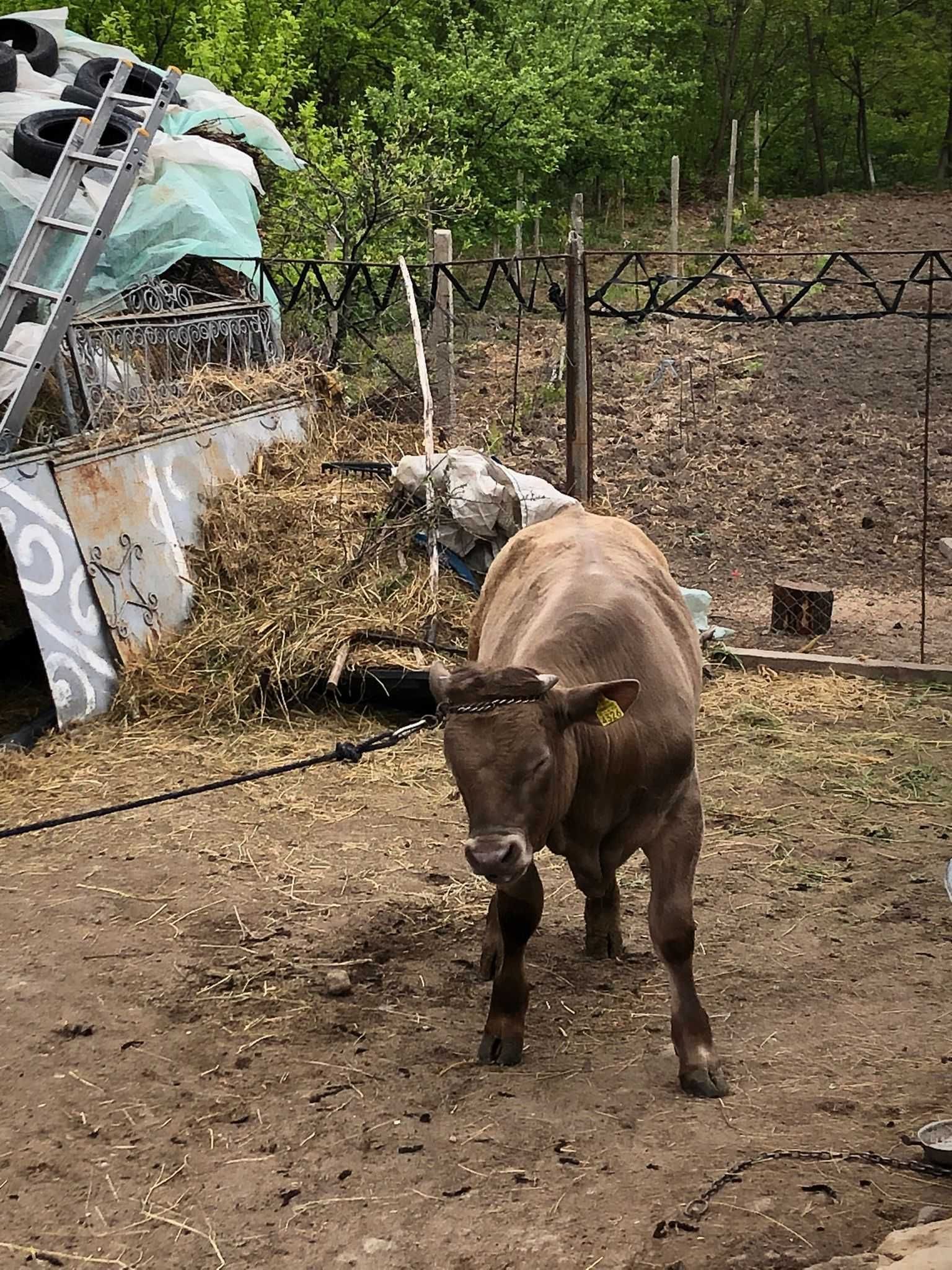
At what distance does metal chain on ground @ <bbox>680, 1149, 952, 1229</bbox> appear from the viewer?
3535 mm

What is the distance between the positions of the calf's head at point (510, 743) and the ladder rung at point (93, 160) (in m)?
6.07

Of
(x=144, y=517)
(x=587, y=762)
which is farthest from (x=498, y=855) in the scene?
(x=144, y=517)

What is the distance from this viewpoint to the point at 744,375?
54.8ft

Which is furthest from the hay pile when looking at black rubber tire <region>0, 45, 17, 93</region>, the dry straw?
black rubber tire <region>0, 45, 17, 93</region>

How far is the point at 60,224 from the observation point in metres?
8.77

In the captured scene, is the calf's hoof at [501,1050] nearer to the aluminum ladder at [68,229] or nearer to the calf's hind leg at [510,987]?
the calf's hind leg at [510,987]

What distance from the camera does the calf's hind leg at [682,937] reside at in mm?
4273

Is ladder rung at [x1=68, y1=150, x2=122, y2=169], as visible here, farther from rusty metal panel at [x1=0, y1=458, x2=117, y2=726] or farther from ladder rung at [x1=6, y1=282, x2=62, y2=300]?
rusty metal panel at [x1=0, y1=458, x2=117, y2=726]

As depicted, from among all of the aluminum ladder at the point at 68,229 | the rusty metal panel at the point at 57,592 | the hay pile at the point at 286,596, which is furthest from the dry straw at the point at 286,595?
the aluminum ladder at the point at 68,229

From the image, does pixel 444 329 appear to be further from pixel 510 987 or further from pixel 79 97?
pixel 510 987

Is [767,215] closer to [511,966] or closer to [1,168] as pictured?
[1,168]

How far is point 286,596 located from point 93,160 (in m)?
3.03

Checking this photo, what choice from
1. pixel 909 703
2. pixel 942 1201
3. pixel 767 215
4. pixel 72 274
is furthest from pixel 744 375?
Answer: pixel 942 1201

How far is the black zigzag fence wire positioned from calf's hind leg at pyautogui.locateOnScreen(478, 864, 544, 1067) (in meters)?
4.31
